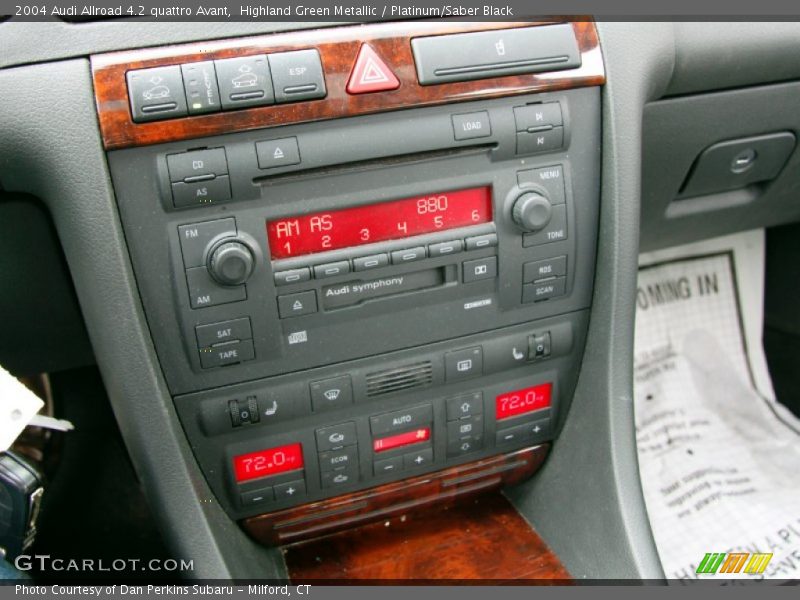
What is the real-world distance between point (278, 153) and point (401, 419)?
38 centimetres

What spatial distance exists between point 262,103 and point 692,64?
0.58 m

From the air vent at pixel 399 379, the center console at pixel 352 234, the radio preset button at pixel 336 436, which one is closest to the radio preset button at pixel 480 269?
the center console at pixel 352 234

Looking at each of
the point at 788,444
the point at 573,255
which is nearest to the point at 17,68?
the point at 573,255

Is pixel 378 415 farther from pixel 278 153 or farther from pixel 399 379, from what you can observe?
pixel 278 153

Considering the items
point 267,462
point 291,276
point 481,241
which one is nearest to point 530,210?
point 481,241

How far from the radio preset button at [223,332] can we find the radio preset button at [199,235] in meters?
0.07

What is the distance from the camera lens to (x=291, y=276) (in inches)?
33.0

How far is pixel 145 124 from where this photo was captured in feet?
2.48

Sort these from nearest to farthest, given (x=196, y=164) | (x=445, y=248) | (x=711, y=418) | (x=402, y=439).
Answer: (x=196, y=164)
(x=445, y=248)
(x=402, y=439)
(x=711, y=418)

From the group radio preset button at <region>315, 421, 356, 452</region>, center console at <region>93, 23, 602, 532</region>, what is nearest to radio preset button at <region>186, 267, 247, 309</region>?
center console at <region>93, 23, 602, 532</region>

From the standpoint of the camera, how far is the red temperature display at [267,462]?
938mm

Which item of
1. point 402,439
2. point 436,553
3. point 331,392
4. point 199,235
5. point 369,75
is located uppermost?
point 369,75

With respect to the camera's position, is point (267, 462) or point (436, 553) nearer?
point (267, 462)

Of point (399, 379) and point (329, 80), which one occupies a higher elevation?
point (329, 80)
